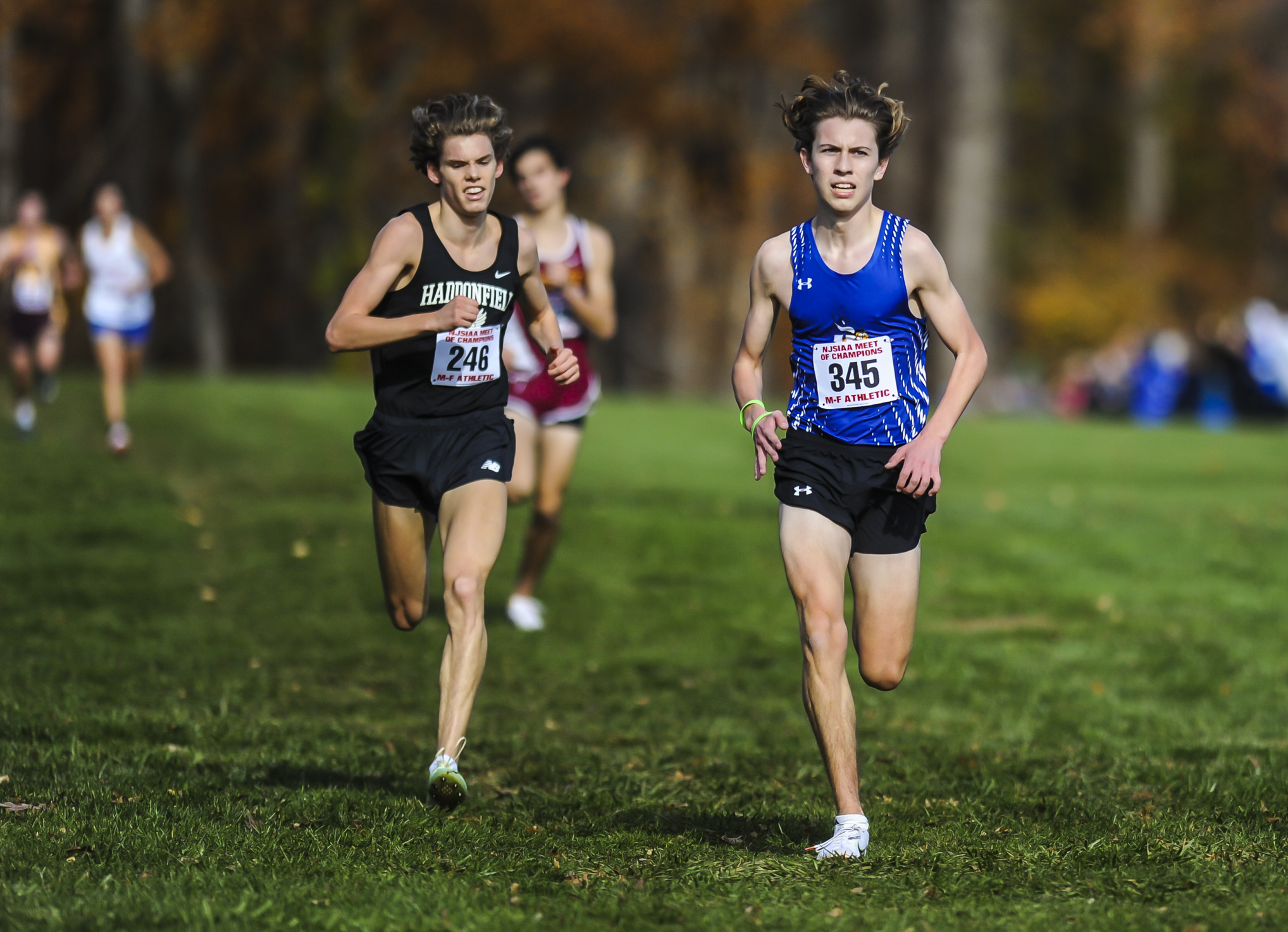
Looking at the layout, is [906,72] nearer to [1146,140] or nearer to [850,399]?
[1146,140]

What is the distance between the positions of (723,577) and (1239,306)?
118 feet

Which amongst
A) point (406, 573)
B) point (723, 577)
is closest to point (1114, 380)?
point (723, 577)

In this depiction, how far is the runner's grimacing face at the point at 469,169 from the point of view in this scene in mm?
5941

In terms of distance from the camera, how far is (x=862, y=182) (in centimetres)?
535

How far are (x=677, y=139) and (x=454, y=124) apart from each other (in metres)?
30.2

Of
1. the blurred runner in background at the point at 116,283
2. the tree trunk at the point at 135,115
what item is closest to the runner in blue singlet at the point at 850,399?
the blurred runner in background at the point at 116,283

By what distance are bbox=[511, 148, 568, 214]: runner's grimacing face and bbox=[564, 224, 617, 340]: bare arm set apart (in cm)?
30

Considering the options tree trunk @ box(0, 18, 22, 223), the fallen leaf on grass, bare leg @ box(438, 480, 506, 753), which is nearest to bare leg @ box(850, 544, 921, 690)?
bare leg @ box(438, 480, 506, 753)

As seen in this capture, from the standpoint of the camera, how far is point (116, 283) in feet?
50.4

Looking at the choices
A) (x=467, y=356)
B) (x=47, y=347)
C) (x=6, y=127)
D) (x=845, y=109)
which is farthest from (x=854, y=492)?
(x=6, y=127)

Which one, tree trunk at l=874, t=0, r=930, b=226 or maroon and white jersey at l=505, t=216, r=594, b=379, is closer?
maroon and white jersey at l=505, t=216, r=594, b=379

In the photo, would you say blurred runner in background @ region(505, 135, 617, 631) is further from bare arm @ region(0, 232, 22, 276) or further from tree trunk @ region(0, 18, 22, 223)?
tree trunk @ region(0, 18, 22, 223)

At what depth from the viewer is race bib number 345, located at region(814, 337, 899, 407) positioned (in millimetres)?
5496

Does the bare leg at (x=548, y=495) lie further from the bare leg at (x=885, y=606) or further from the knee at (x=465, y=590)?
the bare leg at (x=885, y=606)
